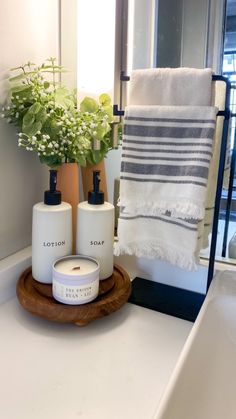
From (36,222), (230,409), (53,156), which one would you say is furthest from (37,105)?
(230,409)

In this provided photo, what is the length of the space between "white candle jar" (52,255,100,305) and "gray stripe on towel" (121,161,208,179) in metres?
0.23

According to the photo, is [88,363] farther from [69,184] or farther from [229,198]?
[229,198]

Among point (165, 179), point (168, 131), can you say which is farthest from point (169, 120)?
point (165, 179)

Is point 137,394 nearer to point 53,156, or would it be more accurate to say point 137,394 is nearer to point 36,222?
point 36,222

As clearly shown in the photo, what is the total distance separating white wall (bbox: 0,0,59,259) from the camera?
0.82m

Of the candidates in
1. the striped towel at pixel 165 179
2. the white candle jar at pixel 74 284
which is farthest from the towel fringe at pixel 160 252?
the white candle jar at pixel 74 284

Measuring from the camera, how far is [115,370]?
65 centimetres

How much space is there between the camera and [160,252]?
827 mm

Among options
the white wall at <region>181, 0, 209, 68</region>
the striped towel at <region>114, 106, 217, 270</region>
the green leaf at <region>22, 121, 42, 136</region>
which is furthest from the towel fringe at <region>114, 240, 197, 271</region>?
the white wall at <region>181, 0, 209, 68</region>

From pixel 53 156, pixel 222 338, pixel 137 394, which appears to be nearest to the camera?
pixel 137 394

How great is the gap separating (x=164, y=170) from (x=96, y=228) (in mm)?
207

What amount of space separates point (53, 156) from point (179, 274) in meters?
0.44

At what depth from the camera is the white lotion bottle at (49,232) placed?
797 millimetres

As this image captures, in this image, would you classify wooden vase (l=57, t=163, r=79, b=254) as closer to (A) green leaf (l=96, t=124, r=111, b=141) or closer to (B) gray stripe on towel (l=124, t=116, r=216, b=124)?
(A) green leaf (l=96, t=124, r=111, b=141)
